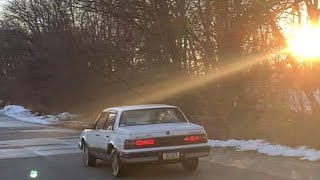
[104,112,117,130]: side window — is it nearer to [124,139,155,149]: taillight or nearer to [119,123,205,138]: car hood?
[119,123,205,138]: car hood

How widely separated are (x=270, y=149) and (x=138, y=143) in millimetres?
5229

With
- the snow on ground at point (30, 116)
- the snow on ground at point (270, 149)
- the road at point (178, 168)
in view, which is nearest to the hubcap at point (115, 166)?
the road at point (178, 168)

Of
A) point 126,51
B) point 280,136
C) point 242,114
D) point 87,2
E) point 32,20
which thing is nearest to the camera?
point 280,136

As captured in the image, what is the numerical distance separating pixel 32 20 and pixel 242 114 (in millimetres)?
55459

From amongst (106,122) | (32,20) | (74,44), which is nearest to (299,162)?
(106,122)

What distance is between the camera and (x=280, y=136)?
55.9ft

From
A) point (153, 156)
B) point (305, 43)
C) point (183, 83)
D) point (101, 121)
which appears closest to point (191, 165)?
point (153, 156)

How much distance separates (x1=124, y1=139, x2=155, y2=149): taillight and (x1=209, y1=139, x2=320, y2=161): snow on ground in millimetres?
4082

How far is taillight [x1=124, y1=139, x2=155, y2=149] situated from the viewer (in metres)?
11.4

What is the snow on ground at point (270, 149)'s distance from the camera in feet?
45.0

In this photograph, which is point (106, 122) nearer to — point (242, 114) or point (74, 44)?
point (242, 114)

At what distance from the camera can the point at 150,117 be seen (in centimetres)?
1259

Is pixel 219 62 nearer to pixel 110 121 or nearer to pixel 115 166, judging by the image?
pixel 110 121

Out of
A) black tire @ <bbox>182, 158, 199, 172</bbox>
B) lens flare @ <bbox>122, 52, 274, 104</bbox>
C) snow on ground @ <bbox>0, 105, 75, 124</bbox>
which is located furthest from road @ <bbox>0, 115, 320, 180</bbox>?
snow on ground @ <bbox>0, 105, 75, 124</bbox>
